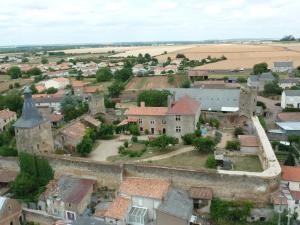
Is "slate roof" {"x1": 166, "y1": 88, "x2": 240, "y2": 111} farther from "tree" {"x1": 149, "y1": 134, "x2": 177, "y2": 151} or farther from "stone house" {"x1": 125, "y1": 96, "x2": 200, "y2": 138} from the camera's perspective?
"tree" {"x1": 149, "y1": 134, "x2": 177, "y2": 151}

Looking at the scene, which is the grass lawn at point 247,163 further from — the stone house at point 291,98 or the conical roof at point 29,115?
the stone house at point 291,98

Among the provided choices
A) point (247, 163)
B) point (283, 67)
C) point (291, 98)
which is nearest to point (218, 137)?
point (247, 163)

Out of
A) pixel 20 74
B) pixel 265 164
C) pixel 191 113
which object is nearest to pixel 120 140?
pixel 191 113

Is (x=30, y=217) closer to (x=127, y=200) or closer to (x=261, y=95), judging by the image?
(x=127, y=200)

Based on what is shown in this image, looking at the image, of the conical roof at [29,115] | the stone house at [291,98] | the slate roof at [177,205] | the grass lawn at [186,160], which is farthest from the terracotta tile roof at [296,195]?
the stone house at [291,98]

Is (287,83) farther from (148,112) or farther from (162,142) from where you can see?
(162,142)

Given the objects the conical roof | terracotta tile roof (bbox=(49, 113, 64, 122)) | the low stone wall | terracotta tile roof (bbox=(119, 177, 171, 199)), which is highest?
the conical roof

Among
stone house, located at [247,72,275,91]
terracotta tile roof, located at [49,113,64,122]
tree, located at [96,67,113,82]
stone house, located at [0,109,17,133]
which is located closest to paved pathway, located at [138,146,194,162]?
terracotta tile roof, located at [49,113,64,122]
